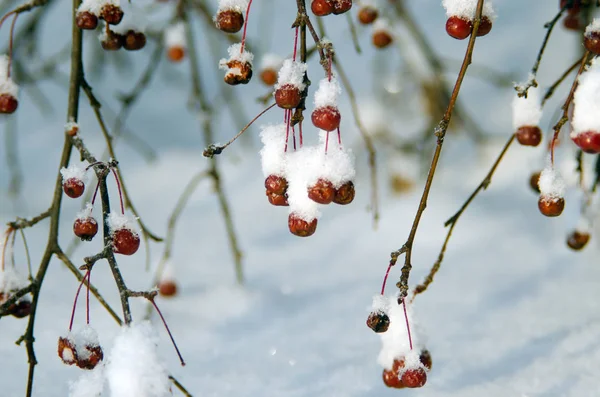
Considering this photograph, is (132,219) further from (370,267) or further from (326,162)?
(370,267)

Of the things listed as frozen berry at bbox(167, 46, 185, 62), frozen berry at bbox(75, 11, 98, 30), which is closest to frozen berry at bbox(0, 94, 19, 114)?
frozen berry at bbox(75, 11, 98, 30)

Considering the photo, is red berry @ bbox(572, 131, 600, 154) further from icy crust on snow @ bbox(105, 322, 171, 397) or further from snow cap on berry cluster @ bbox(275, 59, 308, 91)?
icy crust on snow @ bbox(105, 322, 171, 397)

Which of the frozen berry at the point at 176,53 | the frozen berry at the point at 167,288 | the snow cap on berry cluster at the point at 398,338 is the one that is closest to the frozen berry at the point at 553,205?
Result: the snow cap on berry cluster at the point at 398,338

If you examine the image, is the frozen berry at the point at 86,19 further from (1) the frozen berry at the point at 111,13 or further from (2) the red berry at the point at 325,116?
(2) the red berry at the point at 325,116

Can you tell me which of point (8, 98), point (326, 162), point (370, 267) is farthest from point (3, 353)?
point (370, 267)

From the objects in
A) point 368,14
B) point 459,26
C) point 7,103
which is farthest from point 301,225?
point 368,14
